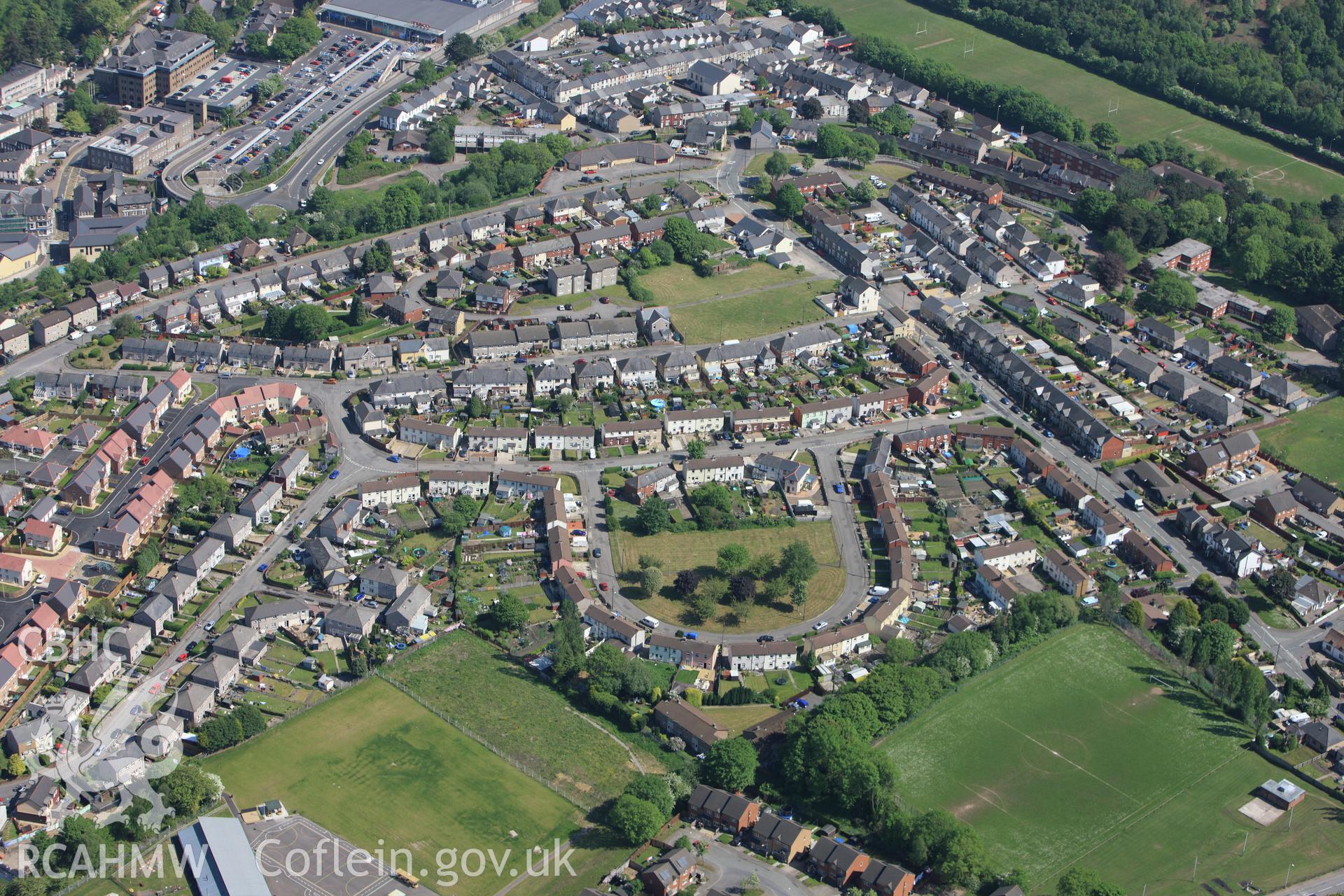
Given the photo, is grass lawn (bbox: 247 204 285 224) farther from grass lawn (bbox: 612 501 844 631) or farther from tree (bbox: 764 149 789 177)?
grass lawn (bbox: 612 501 844 631)

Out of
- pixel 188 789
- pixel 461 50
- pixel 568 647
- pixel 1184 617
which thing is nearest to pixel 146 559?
pixel 188 789

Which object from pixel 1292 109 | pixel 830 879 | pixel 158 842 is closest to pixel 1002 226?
pixel 1292 109

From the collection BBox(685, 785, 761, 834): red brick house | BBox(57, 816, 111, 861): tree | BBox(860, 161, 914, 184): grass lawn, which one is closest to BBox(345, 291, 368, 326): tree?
BBox(860, 161, 914, 184): grass lawn

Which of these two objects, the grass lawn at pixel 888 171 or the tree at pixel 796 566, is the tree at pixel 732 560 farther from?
the grass lawn at pixel 888 171

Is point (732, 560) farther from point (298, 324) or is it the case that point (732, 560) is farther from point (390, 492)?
point (298, 324)

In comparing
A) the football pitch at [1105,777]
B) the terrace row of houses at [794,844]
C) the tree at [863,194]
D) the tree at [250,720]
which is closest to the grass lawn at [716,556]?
the football pitch at [1105,777]

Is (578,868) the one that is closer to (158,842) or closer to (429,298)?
(158,842)
